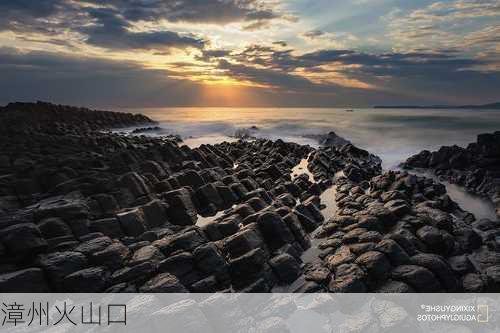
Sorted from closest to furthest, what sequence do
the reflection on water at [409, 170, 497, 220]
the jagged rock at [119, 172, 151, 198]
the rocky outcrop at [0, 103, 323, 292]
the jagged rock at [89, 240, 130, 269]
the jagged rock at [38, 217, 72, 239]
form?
1. the rocky outcrop at [0, 103, 323, 292]
2. the jagged rock at [89, 240, 130, 269]
3. the jagged rock at [38, 217, 72, 239]
4. the jagged rock at [119, 172, 151, 198]
5. the reflection on water at [409, 170, 497, 220]

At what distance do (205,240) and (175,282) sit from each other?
6.56ft

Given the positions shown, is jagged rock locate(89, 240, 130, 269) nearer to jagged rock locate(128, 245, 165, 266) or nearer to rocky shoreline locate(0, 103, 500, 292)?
rocky shoreline locate(0, 103, 500, 292)

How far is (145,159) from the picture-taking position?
1758 centimetres

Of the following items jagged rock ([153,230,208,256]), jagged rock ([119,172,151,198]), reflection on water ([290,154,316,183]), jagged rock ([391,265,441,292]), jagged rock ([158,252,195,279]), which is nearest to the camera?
jagged rock ([391,265,441,292])

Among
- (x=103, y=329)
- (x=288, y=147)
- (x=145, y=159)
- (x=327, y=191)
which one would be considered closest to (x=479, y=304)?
(x=103, y=329)

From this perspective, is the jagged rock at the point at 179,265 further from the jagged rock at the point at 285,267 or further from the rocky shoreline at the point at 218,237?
the jagged rock at the point at 285,267

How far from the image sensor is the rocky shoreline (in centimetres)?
739

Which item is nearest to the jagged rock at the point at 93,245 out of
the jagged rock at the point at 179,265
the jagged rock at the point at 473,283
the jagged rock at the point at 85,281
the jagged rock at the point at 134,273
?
the jagged rock at the point at 85,281

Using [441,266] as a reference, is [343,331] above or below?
below

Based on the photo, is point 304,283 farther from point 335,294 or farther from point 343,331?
point 343,331

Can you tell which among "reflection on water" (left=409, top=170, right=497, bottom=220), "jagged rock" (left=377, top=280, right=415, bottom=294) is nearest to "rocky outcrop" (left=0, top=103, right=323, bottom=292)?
"jagged rock" (left=377, top=280, right=415, bottom=294)

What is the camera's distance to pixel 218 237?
9.44 m

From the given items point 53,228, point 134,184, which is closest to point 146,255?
point 53,228

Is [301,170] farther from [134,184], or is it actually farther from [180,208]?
[134,184]
